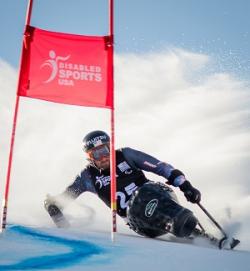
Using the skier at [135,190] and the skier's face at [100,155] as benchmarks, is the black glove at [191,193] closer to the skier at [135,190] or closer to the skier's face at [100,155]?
the skier at [135,190]

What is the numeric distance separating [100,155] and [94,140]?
0.74ft

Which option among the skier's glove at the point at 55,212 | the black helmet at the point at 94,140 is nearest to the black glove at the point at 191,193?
the black helmet at the point at 94,140

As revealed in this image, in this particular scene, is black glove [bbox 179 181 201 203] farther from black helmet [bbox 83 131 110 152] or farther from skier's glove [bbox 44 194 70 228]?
skier's glove [bbox 44 194 70 228]

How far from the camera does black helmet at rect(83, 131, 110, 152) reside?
18.4ft

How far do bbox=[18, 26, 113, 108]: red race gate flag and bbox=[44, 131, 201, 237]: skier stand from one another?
851 millimetres

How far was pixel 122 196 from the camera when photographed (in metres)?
5.50

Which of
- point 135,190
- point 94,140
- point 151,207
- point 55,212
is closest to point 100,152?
point 94,140

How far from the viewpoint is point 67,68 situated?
4.94 metres

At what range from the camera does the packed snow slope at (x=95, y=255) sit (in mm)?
2459

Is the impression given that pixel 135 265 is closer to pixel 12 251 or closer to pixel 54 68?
pixel 12 251

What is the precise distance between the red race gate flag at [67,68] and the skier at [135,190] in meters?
0.85

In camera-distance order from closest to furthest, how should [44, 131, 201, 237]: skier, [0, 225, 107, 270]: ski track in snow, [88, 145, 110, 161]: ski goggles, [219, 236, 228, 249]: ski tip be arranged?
[0, 225, 107, 270]: ski track in snow < [44, 131, 201, 237]: skier < [219, 236, 228, 249]: ski tip < [88, 145, 110, 161]: ski goggles

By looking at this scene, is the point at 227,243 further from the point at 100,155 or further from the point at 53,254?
the point at 53,254

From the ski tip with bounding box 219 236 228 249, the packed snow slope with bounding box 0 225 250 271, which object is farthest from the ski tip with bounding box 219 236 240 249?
the packed snow slope with bounding box 0 225 250 271
